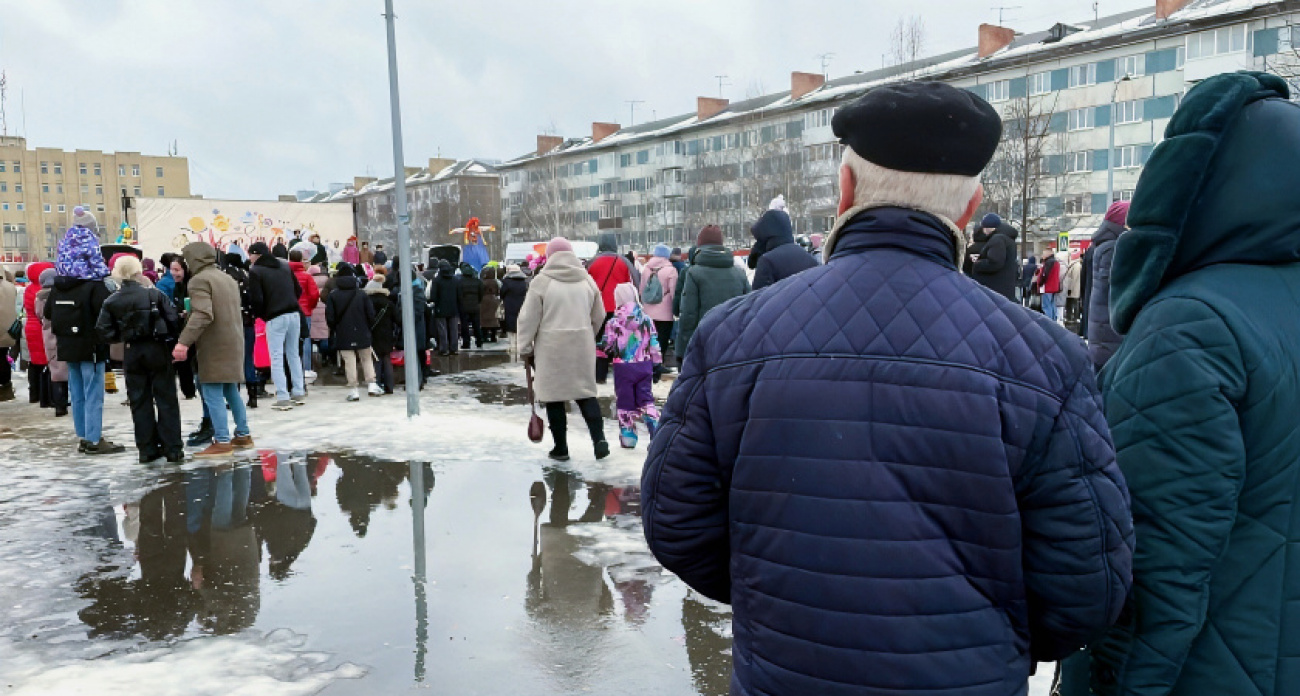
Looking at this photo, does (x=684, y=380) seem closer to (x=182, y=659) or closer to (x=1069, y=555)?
(x=1069, y=555)

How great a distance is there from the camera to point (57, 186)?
123m

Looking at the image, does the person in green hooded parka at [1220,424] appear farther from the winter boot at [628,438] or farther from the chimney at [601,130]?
the chimney at [601,130]

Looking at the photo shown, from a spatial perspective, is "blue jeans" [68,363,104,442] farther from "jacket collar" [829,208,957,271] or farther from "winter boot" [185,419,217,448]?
"jacket collar" [829,208,957,271]

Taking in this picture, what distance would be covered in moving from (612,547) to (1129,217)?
175 inches

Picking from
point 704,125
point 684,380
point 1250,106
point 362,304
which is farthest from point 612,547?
point 704,125

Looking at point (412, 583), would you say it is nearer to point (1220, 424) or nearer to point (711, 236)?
point (1220, 424)

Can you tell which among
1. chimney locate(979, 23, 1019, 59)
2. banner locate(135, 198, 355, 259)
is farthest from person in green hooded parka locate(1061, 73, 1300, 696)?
chimney locate(979, 23, 1019, 59)

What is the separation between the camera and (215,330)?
8.64m

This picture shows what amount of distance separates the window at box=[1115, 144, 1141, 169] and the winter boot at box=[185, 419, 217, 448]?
5129 centimetres

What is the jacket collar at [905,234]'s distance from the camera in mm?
1783

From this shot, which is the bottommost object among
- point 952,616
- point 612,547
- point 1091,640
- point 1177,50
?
point 612,547

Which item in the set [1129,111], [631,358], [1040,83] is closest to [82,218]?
[631,358]

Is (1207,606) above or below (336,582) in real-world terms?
above

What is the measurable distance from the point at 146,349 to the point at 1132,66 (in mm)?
53565
